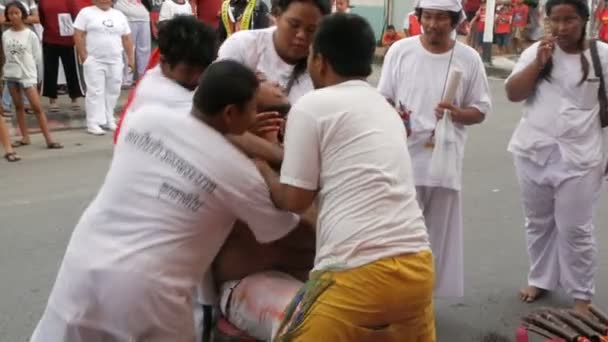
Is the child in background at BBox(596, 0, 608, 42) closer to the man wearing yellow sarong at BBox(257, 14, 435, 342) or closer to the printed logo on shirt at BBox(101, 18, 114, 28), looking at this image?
the printed logo on shirt at BBox(101, 18, 114, 28)

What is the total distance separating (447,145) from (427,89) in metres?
0.29

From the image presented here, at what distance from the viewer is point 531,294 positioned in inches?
191

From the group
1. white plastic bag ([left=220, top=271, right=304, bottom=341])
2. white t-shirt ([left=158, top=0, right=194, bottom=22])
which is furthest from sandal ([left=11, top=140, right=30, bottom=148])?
white plastic bag ([left=220, top=271, right=304, bottom=341])

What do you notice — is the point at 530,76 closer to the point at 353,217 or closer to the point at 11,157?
the point at 353,217

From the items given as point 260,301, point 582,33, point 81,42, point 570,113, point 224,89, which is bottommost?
point 81,42

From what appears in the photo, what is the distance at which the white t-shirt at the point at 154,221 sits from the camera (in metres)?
2.46

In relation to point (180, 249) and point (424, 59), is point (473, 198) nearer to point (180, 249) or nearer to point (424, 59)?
point (424, 59)

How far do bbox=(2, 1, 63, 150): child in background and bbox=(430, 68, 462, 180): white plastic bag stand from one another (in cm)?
542

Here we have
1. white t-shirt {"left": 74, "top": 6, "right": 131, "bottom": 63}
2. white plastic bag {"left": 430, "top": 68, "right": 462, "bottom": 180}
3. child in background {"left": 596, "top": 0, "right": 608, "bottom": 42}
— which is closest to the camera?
white plastic bag {"left": 430, "top": 68, "right": 462, "bottom": 180}

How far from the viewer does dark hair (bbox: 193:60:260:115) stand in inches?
98.4

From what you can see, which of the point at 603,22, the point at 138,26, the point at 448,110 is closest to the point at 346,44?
the point at 448,110

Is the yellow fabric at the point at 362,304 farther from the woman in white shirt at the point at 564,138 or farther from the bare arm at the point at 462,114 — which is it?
the woman in white shirt at the point at 564,138

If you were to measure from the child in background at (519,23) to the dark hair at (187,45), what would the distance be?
15.0 m

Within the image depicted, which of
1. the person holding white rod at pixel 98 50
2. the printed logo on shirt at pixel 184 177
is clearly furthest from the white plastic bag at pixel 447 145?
the person holding white rod at pixel 98 50
